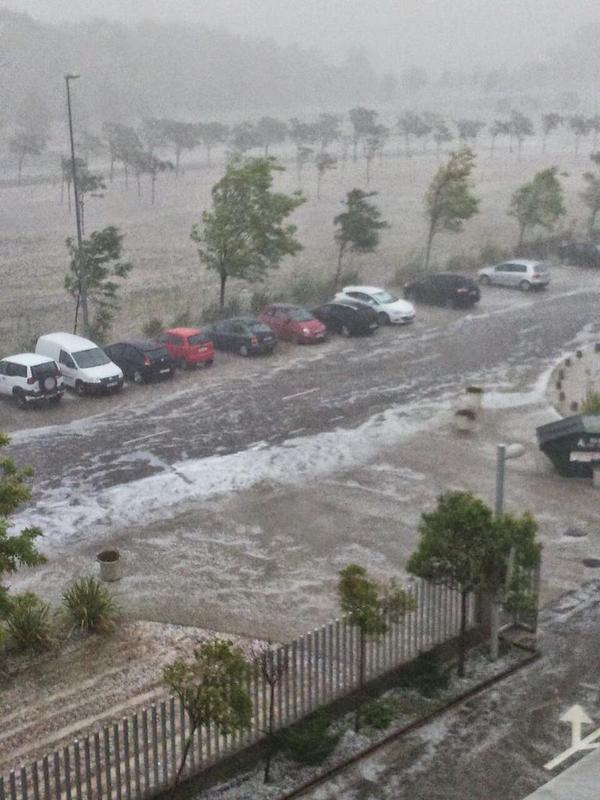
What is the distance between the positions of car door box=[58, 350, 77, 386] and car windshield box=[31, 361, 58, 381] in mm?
1072

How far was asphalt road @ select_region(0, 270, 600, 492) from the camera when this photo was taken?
22922 millimetres

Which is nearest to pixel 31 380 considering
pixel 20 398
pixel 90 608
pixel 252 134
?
pixel 20 398

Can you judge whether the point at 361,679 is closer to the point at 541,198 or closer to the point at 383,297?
the point at 383,297

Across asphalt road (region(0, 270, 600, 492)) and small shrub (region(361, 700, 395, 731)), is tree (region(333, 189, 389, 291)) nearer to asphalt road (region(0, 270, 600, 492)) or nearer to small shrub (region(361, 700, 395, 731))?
asphalt road (region(0, 270, 600, 492))

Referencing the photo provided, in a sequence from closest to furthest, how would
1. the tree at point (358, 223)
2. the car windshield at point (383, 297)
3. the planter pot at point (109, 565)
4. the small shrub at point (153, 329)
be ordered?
the planter pot at point (109, 565) → the small shrub at point (153, 329) → the car windshield at point (383, 297) → the tree at point (358, 223)

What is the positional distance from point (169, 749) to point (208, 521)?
7630 mm

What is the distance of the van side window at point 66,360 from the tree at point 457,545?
17.2 metres

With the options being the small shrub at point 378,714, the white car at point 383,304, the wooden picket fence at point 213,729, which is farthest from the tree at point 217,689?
the white car at point 383,304

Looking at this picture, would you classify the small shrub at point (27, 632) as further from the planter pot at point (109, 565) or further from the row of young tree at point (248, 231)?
the row of young tree at point (248, 231)

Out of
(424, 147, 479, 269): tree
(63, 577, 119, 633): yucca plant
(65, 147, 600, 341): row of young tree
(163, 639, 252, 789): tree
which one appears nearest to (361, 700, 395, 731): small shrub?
(163, 639, 252, 789): tree

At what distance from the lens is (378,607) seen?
37.7 feet

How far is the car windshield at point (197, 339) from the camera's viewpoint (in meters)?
30.2

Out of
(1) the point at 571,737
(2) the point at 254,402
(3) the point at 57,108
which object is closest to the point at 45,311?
(2) the point at 254,402

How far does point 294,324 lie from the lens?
110 ft
